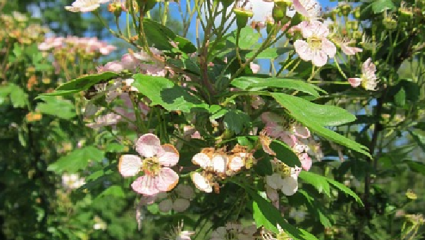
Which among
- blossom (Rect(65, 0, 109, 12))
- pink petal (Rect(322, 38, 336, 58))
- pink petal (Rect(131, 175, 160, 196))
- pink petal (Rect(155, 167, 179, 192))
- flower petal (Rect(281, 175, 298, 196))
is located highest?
blossom (Rect(65, 0, 109, 12))

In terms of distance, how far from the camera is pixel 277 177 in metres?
1.24

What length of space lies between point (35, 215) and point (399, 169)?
163 cm

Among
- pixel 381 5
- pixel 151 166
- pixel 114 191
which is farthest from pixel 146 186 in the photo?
pixel 381 5

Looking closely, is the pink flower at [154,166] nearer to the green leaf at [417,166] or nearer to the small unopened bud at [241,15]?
the small unopened bud at [241,15]

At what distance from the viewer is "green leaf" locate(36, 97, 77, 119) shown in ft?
7.43

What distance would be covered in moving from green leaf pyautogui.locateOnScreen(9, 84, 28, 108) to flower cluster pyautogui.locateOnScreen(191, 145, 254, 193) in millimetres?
1472

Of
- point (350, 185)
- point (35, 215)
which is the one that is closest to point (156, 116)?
point (350, 185)

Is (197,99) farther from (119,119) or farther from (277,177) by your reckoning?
(119,119)

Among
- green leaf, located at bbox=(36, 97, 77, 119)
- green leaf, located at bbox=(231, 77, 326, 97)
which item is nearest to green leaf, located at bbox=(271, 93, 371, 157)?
green leaf, located at bbox=(231, 77, 326, 97)

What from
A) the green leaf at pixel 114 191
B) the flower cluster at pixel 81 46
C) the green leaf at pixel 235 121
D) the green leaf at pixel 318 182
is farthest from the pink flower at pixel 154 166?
the flower cluster at pixel 81 46

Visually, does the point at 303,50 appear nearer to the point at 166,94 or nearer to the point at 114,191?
the point at 166,94

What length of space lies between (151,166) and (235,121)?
189 millimetres

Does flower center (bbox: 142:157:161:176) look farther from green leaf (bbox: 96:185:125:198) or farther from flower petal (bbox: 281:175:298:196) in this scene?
green leaf (bbox: 96:185:125:198)

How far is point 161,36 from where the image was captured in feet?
4.09
